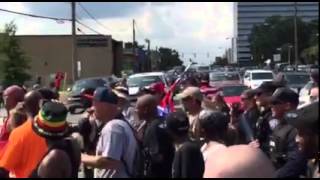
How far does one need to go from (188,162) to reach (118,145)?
0.59 meters

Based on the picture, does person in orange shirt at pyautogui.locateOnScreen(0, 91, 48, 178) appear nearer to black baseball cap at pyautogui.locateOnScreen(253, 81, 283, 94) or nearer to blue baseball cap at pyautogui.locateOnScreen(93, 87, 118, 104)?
blue baseball cap at pyautogui.locateOnScreen(93, 87, 118, 104)

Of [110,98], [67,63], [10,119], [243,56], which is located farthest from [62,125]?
[243,56]

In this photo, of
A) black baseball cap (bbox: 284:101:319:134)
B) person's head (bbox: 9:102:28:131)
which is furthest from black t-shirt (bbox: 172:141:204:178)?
person's head (bbox: 9:102:28:131)

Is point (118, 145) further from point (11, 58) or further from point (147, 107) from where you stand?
point (11, 58)

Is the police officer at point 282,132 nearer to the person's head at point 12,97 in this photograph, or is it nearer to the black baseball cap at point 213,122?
the black baseball cap at point 213,122

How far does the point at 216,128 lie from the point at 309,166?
1365mm

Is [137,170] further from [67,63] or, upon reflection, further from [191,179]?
[67,63]

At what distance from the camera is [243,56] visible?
111 m

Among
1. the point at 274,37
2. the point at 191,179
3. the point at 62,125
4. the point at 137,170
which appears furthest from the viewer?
the point at 274,37

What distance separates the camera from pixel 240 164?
3.04m

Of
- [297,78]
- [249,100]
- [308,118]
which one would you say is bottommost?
[297,78]

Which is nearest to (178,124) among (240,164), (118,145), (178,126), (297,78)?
(178,126)

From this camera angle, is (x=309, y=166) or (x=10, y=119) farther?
(x=10, y=119)

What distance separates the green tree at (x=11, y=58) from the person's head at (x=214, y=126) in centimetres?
5938
